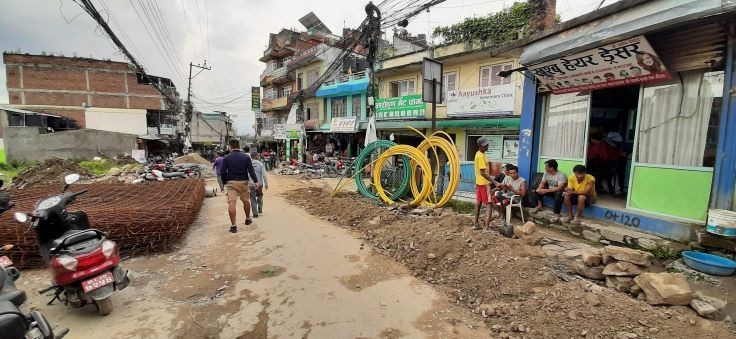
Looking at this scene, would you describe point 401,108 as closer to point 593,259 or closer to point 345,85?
point 345,85

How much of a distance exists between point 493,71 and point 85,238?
15.0 m

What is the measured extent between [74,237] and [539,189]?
7014 mm

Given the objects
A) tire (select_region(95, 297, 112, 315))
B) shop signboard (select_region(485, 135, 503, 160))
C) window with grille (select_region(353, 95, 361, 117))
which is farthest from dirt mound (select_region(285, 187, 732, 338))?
window with grille (select_region(353, 95, 361, 117))

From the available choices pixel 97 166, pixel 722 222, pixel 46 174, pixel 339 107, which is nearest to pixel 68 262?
pixel 722 222

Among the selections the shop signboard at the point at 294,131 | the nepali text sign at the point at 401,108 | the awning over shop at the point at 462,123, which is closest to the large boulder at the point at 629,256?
the awning over shop at the point at 462,123

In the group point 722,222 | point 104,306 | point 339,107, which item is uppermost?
point 339,107

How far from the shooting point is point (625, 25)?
4871mm

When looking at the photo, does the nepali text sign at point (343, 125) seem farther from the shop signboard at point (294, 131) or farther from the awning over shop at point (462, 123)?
the awning over shop at point (462, 123)

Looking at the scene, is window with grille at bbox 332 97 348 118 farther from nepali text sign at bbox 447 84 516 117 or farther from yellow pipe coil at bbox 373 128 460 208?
yellow pipe coil at bbox 373 128 460 208

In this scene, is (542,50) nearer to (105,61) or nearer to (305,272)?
(305,272)

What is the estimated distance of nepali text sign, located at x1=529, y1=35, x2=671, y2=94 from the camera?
4965mm

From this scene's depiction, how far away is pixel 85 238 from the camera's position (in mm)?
3602

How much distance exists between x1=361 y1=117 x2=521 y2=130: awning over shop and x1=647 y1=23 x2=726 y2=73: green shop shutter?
789 centimetres

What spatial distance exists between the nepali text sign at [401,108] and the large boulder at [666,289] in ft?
44.0
